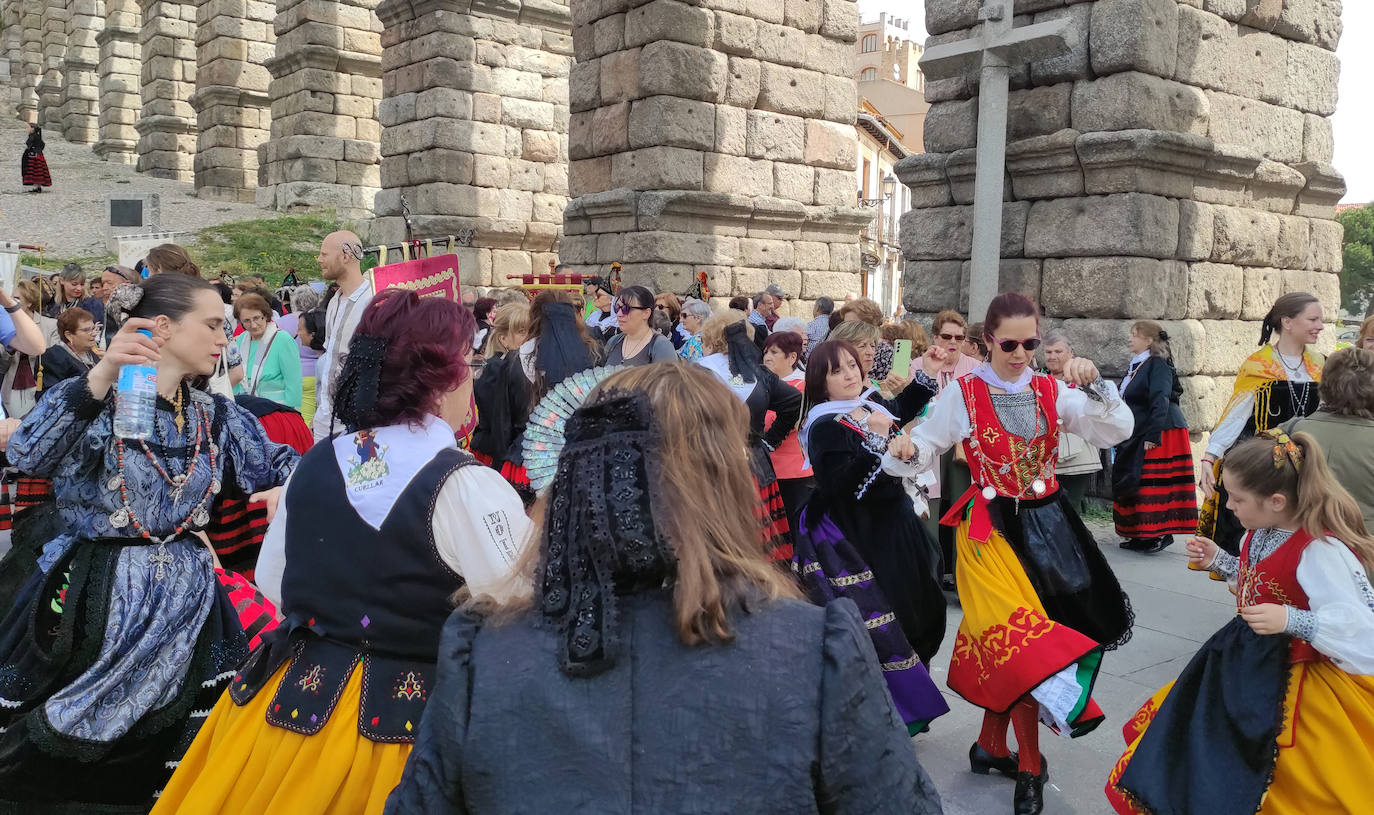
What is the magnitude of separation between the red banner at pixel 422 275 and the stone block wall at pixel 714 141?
558 centimetres

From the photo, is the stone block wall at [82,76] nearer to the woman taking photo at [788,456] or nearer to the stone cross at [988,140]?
the stone cross at [988,140]

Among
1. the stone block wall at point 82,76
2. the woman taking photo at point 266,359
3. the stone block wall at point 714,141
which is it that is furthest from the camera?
the stone block wall at point 82,76

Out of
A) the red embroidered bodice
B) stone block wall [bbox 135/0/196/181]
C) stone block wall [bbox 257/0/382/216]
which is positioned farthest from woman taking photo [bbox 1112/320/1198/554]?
stone block wall [bbox 135/0/196/181]

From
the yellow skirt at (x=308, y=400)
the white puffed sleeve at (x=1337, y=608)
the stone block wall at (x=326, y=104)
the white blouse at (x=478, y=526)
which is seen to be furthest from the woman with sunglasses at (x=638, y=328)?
the stone block wall at (x=326, y=104)

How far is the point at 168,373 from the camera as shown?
3.09 metres

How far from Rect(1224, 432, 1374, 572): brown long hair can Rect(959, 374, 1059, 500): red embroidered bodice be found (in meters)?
0.86

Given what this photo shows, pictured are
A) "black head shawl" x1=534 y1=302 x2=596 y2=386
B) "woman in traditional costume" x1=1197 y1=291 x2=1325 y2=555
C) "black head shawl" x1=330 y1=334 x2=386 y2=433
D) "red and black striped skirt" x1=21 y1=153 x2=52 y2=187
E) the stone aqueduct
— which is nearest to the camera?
"black head shawl" x1=330 y1=334 x2=386 y2=433

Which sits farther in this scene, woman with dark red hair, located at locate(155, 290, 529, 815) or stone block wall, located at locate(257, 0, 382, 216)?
stone block wall, located at locate(257, 0, 382, 216)

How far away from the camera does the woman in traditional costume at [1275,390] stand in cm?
511

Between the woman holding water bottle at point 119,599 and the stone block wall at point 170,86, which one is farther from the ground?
the stone block wall at point 170,86

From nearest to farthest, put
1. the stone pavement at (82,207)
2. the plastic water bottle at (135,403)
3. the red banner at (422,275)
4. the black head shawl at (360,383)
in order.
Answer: the black head shawl at (360,383), the plastic water bottle at (135,403), the red banner at (422,275), the stone pavement at (82,207)

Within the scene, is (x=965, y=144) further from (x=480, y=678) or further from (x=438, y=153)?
(x=438, y=153)

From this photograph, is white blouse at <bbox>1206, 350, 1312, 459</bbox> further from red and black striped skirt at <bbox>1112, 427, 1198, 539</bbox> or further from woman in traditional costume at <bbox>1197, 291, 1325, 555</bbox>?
red and black striped skirt at <bbox>1112, 427, 1198, 539</bbox>

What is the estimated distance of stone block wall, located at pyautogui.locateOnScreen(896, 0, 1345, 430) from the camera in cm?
752
